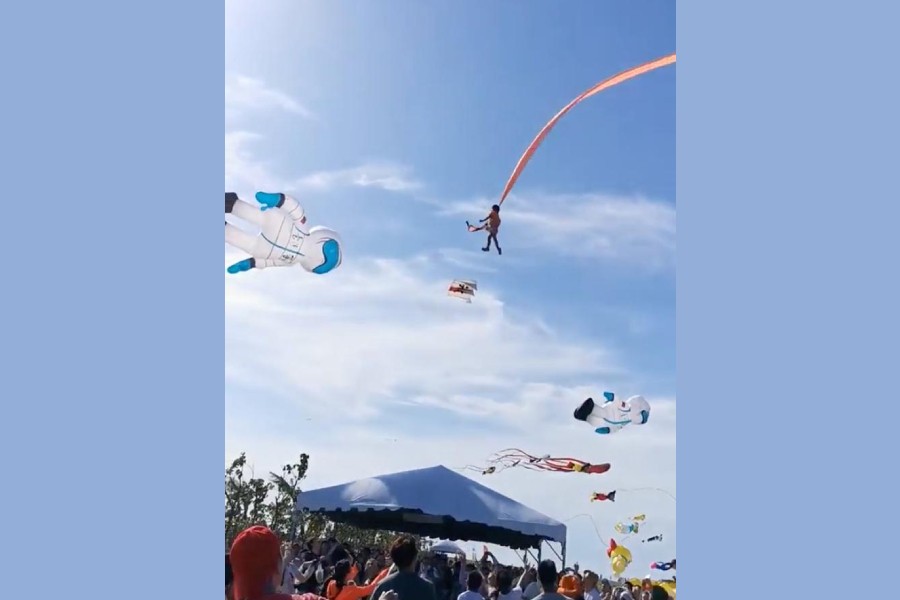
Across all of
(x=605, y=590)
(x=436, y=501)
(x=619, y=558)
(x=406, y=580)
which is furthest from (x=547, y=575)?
(x=619, y=558)

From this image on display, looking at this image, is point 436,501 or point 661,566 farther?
point 661,566

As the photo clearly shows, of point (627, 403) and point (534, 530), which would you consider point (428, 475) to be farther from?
point (627, 403)

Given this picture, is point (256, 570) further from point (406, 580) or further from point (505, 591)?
point (505, 591)

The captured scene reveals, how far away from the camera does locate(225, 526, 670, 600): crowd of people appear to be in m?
2.47

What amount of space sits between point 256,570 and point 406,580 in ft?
3.49

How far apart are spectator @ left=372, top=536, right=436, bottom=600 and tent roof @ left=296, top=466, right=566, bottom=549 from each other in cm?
563

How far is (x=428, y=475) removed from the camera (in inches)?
369

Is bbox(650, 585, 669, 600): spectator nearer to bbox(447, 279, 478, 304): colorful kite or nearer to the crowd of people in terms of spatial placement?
the crowd of people

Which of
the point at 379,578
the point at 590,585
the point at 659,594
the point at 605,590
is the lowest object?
the point at 605,590

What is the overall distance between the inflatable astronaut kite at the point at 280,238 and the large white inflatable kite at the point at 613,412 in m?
3.44

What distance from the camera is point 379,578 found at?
155 inches

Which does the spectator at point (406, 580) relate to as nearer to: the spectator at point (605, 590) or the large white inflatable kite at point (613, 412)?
the spectator at point (605, 590)

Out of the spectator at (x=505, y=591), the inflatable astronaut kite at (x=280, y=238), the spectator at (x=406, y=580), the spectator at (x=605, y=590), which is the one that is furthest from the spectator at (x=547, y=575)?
the spectator at (x=605, y=590)

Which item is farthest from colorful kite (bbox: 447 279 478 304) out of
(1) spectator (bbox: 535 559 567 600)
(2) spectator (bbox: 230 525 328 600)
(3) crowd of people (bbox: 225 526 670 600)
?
(2) spectator (bbox: 230 525 328 600)
